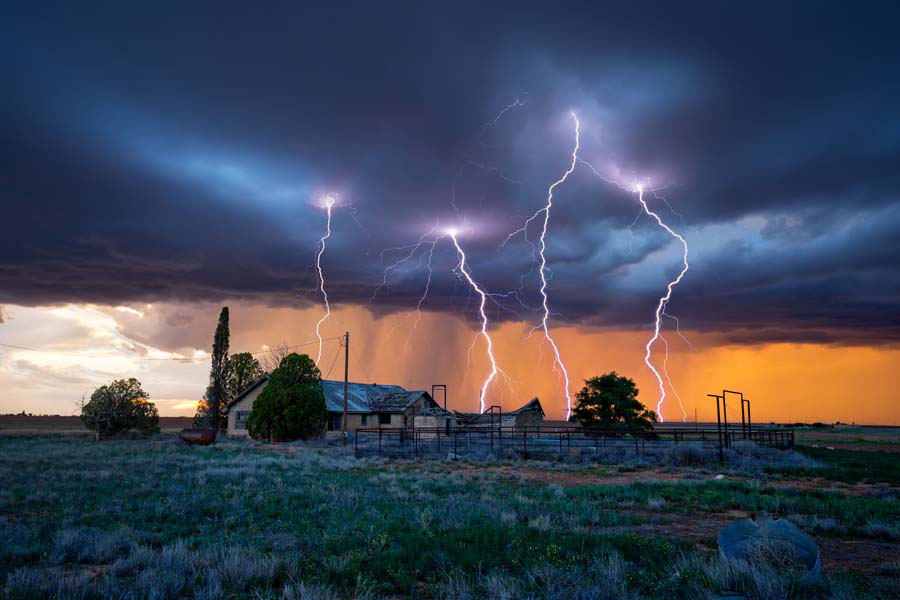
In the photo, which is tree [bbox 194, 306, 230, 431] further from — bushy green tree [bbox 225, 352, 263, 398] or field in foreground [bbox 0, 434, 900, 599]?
field in foreground [bbox 0, 434, 900, 599]

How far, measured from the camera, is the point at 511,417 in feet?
189

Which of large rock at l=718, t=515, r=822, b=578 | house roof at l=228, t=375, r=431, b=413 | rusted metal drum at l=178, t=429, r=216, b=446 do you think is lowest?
rusted metal drum at l=178, t=429, r=216, b=446

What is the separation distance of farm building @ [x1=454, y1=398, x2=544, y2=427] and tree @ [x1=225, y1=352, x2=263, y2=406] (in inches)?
900

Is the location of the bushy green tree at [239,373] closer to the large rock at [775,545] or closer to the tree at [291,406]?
the tree at [291,406]

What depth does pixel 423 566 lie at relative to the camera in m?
8.71

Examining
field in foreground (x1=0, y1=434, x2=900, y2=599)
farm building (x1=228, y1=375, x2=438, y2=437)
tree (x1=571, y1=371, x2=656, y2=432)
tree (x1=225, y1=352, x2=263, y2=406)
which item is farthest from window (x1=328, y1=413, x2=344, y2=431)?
field in foreground (x1=0, y1=434, x2=900, y2=599)

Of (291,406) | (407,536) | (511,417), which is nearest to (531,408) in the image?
(511,417)

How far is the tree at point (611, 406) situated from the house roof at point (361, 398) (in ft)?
58.0

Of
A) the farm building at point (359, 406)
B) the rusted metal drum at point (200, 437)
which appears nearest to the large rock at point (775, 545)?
the rusted metal drum at point (200, 437)

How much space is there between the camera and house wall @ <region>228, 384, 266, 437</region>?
5375 centimetres

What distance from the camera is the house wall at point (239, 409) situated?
53.8m

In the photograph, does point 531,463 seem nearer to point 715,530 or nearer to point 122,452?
point 715,530

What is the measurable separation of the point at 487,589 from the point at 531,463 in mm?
23244

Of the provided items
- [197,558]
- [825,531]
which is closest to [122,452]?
[197,558]
